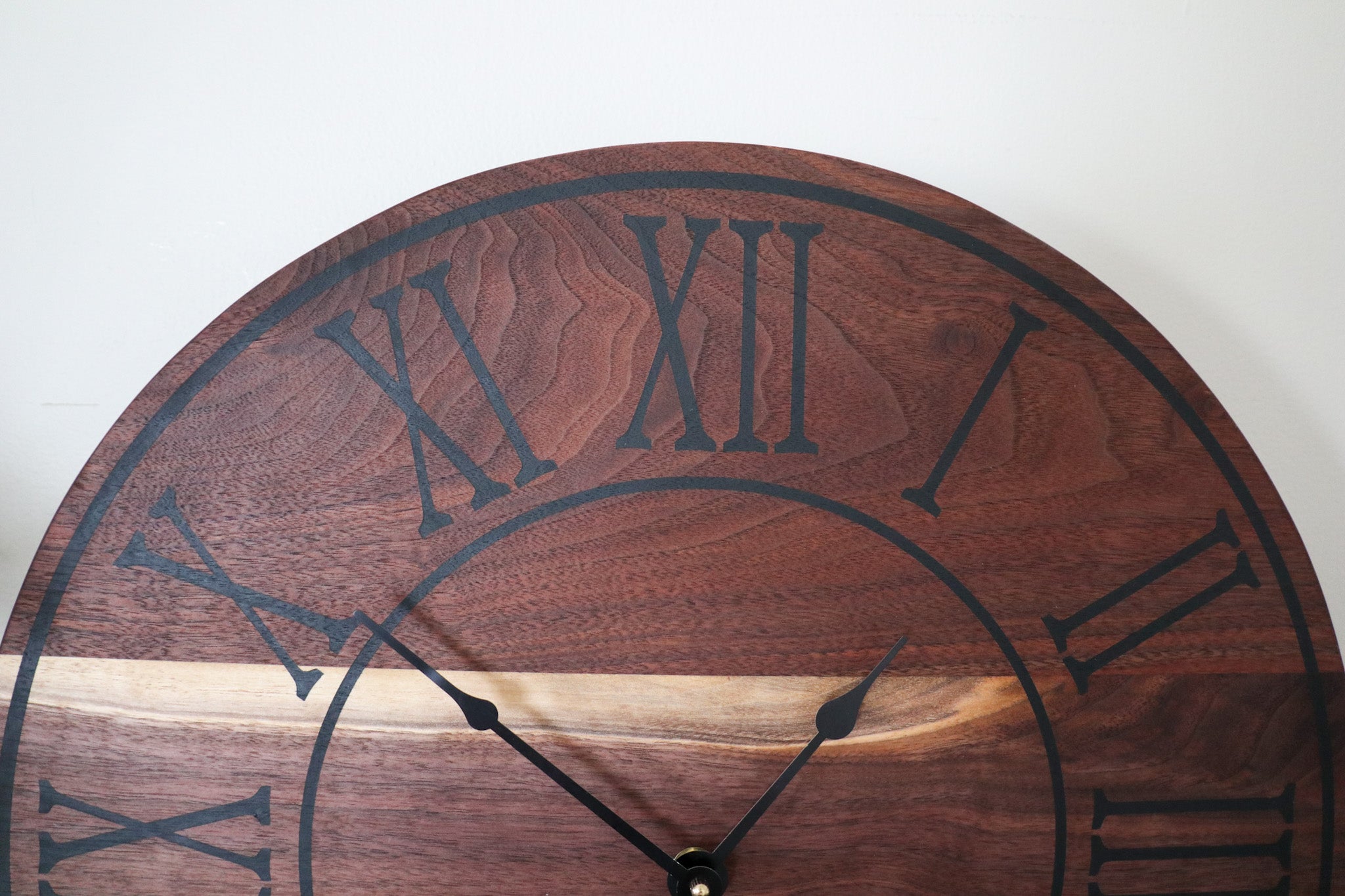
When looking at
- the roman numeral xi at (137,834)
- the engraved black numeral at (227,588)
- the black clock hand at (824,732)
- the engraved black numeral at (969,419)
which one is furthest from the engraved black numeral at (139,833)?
the engraved black numeral at (969,419)

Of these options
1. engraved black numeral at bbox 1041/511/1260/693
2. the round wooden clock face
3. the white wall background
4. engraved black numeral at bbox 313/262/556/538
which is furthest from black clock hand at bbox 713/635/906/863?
the white wall background

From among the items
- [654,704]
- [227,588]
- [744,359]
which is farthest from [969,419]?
[227,588]

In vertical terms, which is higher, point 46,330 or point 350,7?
point 350,7

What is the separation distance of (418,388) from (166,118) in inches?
13.4

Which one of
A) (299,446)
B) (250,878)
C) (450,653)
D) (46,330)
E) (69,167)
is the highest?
(69,167)

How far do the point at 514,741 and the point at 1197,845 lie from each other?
50 cm

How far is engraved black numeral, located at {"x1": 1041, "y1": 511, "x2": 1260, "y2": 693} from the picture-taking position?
71cm

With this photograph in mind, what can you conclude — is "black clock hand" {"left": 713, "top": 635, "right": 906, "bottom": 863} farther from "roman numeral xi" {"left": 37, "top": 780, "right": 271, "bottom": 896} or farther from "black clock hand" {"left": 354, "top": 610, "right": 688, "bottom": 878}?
"roman numeral xi" {"left": 37, "top": 780, "right": 271, "bottom": 896}

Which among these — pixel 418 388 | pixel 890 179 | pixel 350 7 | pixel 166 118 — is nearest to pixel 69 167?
pixel 166 118

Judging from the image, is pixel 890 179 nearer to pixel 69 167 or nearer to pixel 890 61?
pixel 890 61

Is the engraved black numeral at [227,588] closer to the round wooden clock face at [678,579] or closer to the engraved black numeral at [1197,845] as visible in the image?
the round wooden clock face at [678,579]

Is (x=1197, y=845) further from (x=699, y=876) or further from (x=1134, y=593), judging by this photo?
(x=699, y=876)

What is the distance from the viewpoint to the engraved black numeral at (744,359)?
2.31ft

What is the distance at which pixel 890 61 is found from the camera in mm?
793
